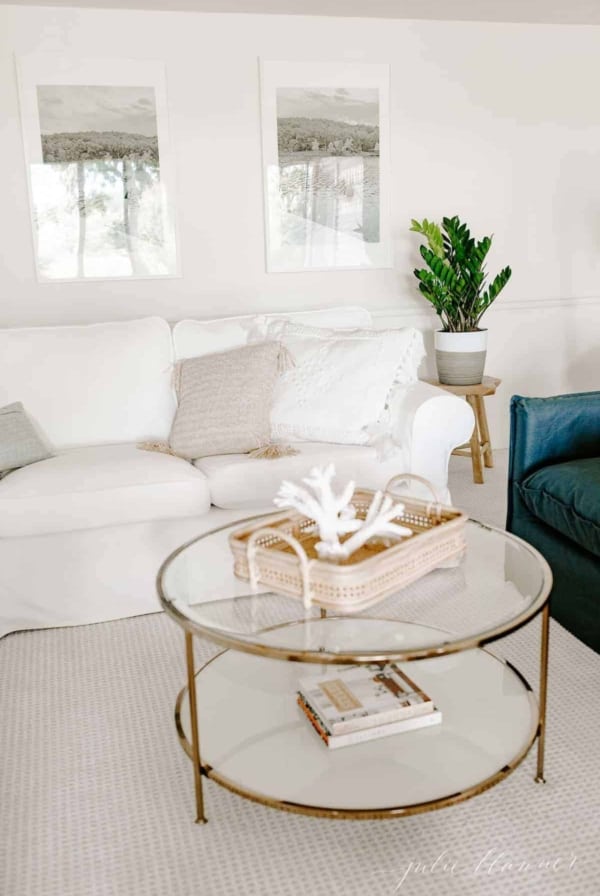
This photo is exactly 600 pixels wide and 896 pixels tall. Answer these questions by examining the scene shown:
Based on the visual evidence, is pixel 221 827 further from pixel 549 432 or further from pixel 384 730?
pixel 549 432

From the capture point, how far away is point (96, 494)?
2582 millimetres

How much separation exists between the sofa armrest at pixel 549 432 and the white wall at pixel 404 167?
1.73 meters

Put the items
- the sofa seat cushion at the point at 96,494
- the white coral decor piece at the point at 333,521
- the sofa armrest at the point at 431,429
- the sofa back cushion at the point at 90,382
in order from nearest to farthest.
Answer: the white coral decor piece at the point at 333,521, the sofa seat cushion at the point at 96,494, the sofa armrest at the point at 431,429, the sofa back cushion at the point at 90,382

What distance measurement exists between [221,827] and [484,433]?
109 inches

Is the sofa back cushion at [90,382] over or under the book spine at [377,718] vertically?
over

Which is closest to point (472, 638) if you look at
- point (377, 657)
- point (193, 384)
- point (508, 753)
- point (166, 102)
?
point (377, 657)

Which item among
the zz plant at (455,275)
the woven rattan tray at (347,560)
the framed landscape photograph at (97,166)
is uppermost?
the framed landscape photograph at (97,166)

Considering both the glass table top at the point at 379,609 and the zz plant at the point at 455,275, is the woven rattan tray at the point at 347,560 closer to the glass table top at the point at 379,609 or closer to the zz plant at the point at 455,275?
the glass table top at the point at 379,609

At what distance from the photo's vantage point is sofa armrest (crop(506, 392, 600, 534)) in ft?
8.44

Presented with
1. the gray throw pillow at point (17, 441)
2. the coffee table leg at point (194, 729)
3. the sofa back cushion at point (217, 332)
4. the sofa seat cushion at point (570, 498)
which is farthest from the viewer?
the sofa back cushion at point (217, 332)

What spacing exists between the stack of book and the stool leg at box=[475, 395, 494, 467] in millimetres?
2416

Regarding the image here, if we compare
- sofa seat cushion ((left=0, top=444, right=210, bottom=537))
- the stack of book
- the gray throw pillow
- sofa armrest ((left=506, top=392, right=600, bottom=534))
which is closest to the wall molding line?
sofa armrest ((left=506, top=392, right=600, bottom=534))

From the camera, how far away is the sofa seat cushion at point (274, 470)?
2.75 metres

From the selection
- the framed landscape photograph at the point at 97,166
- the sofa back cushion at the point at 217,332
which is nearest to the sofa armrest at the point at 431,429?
the sofa back cushion at the point at 217,332
